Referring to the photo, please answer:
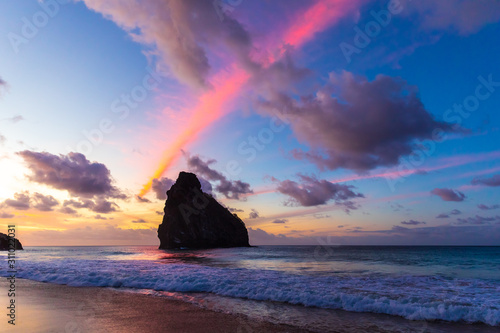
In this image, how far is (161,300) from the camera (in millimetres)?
14156

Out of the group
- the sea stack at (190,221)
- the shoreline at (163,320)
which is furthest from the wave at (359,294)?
the sea stack at (190,221)

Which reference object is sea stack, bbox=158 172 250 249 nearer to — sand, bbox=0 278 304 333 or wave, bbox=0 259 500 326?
wave, bbox=0 259 500 326

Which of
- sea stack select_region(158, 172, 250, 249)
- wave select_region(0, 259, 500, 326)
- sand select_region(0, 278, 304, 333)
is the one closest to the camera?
sand select_region(0, 278, 304, 333)

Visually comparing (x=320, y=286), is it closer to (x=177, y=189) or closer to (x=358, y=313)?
(x=358, y=313)

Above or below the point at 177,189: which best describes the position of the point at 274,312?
below

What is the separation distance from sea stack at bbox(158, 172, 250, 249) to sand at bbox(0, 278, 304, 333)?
100.0m

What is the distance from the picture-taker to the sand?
361 inches

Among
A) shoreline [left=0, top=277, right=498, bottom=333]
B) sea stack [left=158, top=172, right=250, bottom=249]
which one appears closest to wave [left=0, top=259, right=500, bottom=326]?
shoreline [left=0, top=277, right=498, bottom=333]

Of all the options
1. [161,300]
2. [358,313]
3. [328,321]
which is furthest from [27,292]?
[358,313]

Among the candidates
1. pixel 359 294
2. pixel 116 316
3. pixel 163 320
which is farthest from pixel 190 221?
pixel 163 320

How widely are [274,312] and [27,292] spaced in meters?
14.9

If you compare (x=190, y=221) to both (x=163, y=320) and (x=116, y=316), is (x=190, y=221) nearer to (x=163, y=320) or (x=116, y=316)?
(x=116, y=316)

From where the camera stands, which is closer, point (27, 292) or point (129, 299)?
point (129, 299)

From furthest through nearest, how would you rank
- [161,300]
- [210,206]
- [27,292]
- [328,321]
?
[210,206] < [27,292] < [161,300] < [328,321]
